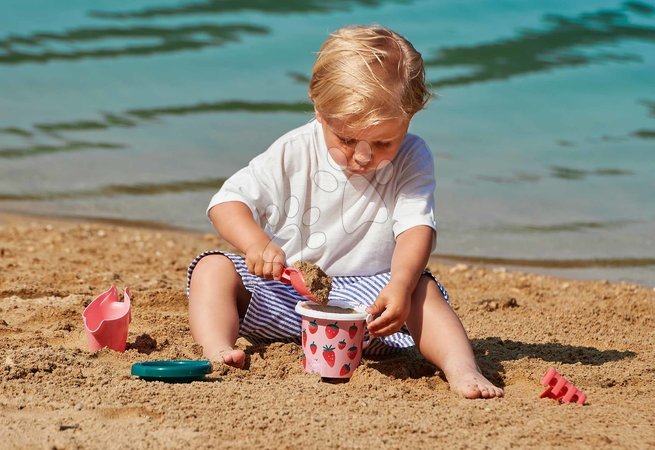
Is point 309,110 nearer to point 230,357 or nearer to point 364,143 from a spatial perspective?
point 364,143

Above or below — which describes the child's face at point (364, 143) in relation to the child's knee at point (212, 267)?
above

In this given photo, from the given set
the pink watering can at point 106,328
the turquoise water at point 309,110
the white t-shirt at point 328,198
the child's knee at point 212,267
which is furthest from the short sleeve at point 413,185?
the turquoise water at point 309,110

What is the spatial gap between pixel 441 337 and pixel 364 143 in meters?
0.62

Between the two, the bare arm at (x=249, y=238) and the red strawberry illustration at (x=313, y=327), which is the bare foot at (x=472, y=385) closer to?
the red strawberry illustration at (x=313, y=327)

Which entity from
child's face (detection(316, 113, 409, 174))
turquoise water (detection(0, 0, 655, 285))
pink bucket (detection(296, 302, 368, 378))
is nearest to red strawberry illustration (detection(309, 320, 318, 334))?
pink bucket (detection(296, 302, 368, 378))

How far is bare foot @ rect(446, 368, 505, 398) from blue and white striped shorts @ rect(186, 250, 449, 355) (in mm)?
375

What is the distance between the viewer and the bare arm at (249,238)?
301cm

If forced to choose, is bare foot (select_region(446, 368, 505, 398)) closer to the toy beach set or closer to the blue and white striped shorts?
the toy beach set

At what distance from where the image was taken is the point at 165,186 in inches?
250

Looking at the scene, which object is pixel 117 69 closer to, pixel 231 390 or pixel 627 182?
pixel 627 182

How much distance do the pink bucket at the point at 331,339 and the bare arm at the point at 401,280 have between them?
0.06m

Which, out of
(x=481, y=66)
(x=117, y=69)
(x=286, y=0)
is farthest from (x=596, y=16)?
(x=117, y=69)

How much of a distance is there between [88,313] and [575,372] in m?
1.53

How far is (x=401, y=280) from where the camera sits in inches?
121
